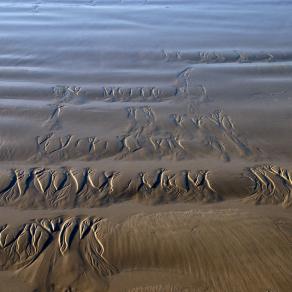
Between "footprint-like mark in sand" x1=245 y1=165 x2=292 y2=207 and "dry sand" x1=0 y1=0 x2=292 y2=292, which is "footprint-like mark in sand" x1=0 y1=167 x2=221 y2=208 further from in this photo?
"footprint-like mark in sand" x1=245 y1=165 x2=292 y2=207

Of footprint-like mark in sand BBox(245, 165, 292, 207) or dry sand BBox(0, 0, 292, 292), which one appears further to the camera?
footprint-like mark in sand BBox(245, 165, 292, 207)

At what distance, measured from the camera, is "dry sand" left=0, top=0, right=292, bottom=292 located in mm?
5305

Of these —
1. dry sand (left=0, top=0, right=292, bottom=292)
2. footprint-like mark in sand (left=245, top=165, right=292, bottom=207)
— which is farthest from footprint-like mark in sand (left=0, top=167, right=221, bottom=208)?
footprint-like mark in sand (left=245, top=165, right=292, bottom=207)

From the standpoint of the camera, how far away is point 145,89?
32.9ft

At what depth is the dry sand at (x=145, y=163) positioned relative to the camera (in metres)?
5.30

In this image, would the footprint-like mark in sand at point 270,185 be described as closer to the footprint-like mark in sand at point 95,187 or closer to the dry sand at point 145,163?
the dry sand at point 145,163

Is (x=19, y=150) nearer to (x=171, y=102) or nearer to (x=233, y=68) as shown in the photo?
(x=171, y=102)

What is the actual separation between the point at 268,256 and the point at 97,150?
376 cm

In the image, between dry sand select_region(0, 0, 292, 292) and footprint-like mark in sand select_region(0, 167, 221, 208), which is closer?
dry sand select_region(0, 0, 292, 292)

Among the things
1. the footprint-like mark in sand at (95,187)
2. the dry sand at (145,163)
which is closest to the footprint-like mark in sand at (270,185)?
the dry sand at (145,163)

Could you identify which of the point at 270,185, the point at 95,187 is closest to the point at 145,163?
the point at 95,187

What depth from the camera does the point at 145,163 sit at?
23.8 ft

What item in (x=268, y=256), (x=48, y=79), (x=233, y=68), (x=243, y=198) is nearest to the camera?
(x=268, y=256)

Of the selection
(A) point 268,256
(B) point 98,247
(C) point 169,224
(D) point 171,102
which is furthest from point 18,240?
(D) point 171,102
